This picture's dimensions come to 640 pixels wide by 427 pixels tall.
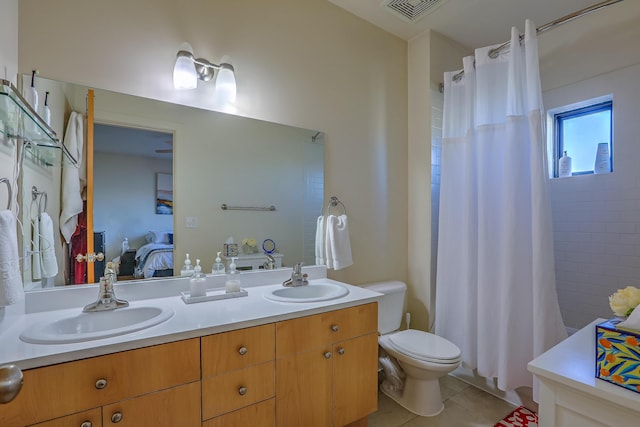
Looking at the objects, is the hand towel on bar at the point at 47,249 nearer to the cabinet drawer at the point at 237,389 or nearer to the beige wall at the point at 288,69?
the beige wall at the point at 288,69

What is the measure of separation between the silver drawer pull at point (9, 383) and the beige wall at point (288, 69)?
115 cm

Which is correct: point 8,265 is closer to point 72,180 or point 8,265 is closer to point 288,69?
point 72,180

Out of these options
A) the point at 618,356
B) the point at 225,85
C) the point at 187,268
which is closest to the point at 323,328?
the point at 187,268

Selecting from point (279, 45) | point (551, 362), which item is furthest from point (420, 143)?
point (551, 362)

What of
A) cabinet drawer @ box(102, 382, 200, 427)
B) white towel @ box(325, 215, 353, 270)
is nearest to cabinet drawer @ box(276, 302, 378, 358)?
cabinet drawer @ box(102, 382, 200, 427)

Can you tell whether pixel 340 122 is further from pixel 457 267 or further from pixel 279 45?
pixel 457 267

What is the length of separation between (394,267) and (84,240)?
204 cm

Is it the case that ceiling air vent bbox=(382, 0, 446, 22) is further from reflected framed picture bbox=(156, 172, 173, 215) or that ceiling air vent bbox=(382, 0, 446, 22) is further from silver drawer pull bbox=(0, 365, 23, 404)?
silver drawer pull bbox=(0, 365, 23, 404)

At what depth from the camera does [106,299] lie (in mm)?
1293

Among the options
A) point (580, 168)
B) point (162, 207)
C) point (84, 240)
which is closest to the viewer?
point (84, 240)

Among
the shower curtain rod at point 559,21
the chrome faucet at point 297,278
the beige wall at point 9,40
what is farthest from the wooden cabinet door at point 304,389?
the shower curtain rod at point 559,21

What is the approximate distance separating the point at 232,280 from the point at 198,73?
114 centimetres

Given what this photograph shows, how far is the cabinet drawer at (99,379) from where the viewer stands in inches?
33.8

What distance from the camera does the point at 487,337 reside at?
1978mm
